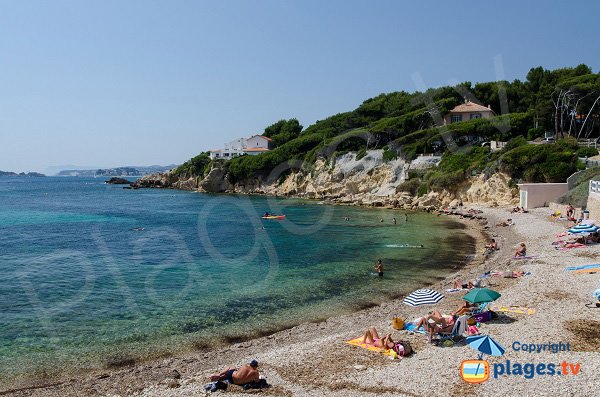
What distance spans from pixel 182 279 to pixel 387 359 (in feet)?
49.0

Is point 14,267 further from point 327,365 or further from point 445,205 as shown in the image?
point 445,205

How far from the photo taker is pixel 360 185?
70.3 m

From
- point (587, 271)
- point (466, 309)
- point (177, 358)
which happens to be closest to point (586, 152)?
point (587, 271)

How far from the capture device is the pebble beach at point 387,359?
10.2 meters

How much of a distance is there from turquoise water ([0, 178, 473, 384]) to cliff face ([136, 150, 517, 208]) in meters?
9.36

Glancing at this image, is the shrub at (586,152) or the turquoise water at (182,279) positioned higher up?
the shrub at (586,152)

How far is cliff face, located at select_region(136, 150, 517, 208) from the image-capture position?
51031 mm

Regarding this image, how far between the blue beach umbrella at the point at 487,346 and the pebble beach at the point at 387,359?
0.17m

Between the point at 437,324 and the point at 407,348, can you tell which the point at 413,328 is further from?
the point at 407,348

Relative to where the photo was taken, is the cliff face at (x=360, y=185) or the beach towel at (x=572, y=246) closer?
the beach towel at (x=572, y=246)

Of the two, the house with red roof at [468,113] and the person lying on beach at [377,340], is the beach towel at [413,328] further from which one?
the house with red roof at [468,113]

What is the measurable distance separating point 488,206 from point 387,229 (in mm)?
14419

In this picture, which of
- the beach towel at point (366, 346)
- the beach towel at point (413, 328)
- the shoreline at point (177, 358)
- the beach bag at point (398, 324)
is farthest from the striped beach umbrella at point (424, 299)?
the beach towel at point (366, 346)

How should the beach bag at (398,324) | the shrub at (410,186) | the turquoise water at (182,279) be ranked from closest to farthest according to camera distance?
the beach bag at (398,324) → the turquoise water at (182,279) → the shrub at (410,186)
